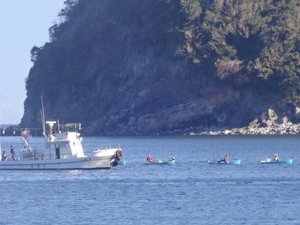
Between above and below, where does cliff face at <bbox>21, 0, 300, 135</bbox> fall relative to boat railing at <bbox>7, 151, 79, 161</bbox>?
above

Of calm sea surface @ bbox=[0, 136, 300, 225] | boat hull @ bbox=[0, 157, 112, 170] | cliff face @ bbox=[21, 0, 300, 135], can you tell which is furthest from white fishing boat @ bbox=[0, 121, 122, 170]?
cliff face @ bbox=[21, 0, 300, 135]

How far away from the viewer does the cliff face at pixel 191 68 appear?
161000 millimetres

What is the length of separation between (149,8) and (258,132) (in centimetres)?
3082

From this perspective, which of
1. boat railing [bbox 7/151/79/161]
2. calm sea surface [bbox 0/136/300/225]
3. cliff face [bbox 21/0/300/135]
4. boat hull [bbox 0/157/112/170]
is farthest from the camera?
cliff face [bbox 21/0/300/135]

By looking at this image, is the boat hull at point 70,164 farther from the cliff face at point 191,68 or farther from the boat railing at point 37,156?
the cliff face at point 191,68

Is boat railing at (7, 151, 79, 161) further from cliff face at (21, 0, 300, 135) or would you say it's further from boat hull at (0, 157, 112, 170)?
cliff face at (21, 0, 300, 135)

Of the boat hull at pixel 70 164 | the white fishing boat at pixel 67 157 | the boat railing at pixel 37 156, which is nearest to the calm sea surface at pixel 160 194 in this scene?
the boat hull at pixel 70 164

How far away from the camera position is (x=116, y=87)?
176375 millimetres

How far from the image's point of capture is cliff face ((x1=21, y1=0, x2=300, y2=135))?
161m

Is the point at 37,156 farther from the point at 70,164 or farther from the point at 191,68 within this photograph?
the point at 191,68

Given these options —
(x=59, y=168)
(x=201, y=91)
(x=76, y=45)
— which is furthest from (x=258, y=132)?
(x=59, y=168)

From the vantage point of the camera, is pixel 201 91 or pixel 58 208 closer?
pixel 58 208

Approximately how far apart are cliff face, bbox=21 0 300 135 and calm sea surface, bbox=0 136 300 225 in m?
44.9

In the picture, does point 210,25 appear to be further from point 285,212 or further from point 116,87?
point 285,212
